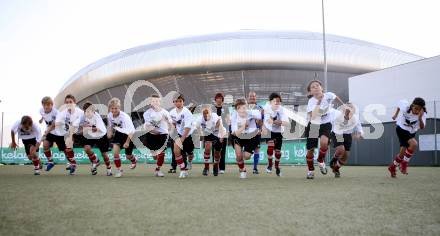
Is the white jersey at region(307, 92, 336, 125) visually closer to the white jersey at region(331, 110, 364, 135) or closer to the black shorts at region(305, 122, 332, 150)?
the black shorts at region(305, 122, 332, 150)

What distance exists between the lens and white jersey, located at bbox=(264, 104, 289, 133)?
→ 10.3 meters

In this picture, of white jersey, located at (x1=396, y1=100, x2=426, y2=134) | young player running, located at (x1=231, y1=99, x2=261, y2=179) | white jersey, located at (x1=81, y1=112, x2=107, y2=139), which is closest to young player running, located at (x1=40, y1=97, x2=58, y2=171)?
white jersey, located at (x1=81, y1=112, x2=107, y2=139)

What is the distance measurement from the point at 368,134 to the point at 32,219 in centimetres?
2058

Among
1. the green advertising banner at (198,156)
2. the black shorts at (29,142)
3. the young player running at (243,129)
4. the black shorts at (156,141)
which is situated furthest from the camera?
the green advertising banner at (198,156)

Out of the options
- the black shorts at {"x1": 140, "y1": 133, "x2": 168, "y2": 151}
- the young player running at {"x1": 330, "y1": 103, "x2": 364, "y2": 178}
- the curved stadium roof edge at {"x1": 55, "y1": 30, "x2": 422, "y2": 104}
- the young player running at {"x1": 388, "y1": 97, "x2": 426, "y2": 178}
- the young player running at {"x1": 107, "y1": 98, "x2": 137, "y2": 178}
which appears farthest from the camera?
the curved stadium roof edge at {"x1": 55, "y1": 30, "x2": 422, "y2": 104}

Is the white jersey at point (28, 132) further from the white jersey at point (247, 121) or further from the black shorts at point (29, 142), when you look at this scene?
the white jersey at point (247, 121)

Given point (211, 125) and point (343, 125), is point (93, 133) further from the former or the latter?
point (343, 125)

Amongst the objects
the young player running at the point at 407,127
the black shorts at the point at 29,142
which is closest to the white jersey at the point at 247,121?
the young player running at the point at 407,127

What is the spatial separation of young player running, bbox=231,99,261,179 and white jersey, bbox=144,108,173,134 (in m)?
1.67

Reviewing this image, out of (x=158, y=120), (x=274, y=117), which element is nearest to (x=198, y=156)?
(x=274, y=117)

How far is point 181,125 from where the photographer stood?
33.0ft

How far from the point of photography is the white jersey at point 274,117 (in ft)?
33.9

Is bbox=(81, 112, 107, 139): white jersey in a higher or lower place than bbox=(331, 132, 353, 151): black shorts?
higher

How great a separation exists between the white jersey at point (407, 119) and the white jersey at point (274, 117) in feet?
8.81
